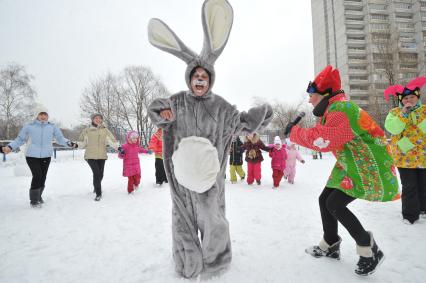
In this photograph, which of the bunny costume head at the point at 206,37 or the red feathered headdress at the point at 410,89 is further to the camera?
the red feathered headdress at the point at 410,89

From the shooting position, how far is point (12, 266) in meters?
2.45

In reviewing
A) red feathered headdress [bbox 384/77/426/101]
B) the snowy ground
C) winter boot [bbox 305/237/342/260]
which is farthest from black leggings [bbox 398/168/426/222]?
winter boot [bbox 305/237/342/260]

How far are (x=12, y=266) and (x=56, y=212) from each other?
7.32 ft

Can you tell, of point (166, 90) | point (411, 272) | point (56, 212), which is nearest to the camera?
point (411, 272)

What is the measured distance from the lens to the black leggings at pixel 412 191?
3396 millimetres

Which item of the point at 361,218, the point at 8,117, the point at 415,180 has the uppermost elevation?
the point at 8,117

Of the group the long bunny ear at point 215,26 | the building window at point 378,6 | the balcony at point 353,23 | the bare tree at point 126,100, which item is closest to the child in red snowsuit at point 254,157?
the long bunny ear at point 215,26

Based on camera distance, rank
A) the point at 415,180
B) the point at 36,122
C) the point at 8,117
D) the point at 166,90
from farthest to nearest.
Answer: the point at 166,90, the point at 8,117, the point at 36,122, the point at 415,180

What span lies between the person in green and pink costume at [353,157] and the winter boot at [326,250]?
34 cm

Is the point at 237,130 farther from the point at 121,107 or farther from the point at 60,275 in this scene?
the point at 121,107

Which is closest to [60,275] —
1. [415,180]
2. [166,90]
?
[415,180]

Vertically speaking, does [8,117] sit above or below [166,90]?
below

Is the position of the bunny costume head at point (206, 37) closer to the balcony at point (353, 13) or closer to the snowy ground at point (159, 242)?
the snowy ground at point (159, 242)

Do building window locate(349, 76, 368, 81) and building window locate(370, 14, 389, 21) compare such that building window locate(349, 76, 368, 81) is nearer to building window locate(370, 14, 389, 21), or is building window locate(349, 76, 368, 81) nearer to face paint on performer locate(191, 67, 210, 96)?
building window locate(370, 14, 389, 21)
